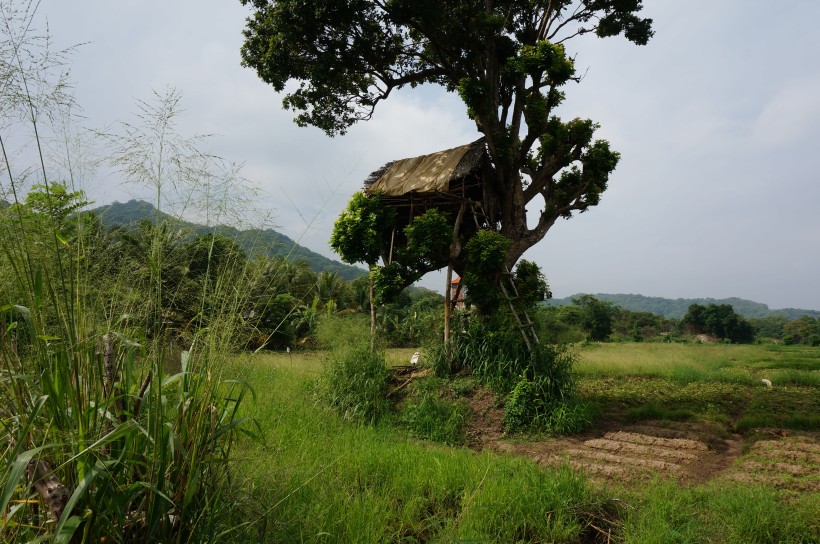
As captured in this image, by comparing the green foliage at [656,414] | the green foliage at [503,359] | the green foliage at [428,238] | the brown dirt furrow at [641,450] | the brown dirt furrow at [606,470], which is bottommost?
the brown dirt furrow at [641,450]

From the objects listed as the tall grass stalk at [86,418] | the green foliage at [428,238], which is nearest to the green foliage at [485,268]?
the green foliage at [428,238]

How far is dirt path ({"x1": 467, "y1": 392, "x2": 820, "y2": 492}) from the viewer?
5078 millimetres

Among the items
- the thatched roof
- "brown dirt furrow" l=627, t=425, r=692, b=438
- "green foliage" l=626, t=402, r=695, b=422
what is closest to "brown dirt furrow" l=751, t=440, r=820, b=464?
"brown dirt furrow" l=627, t=425, r=692, b=438

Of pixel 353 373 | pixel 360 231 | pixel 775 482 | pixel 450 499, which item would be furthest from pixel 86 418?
pixel 360 231

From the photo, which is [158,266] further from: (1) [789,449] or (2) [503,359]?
(1) [789,449]

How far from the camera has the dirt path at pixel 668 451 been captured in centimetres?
508

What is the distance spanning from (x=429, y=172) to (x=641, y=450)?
5600mm

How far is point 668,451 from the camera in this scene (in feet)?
19.9

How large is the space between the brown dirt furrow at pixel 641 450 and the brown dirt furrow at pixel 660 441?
152 mm

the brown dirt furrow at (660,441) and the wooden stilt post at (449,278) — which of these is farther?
the wooden stilt post at (449,278)

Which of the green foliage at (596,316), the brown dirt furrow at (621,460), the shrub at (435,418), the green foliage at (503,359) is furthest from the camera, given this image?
the green foliage at (596,316)

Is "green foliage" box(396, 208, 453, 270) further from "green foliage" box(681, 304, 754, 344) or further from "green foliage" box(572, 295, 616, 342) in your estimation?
"green foliage" box(681, 304, 754, 344)

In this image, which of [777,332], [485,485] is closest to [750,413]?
[485,485]

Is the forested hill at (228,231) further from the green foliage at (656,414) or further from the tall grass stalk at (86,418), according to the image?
the green foliage at (656,414)
